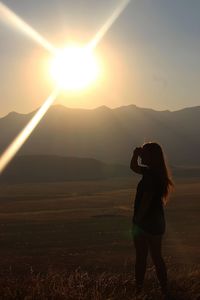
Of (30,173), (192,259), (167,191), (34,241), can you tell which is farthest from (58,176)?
(167,191)

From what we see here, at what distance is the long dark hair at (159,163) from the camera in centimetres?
667

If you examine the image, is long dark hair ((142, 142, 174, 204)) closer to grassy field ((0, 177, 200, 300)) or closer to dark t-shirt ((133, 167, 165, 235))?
dark t-shirt ((133, 167, 165, 235))

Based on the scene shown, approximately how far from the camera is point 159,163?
668 centimetres

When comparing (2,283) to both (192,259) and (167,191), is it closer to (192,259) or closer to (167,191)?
(167,191)

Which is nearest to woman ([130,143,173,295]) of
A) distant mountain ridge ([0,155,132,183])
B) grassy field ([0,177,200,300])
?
grassy field ([0,177,200,300])

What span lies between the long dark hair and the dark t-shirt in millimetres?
58

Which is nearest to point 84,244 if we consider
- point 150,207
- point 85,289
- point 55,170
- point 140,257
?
point 140,257

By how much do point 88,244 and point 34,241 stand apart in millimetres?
2839

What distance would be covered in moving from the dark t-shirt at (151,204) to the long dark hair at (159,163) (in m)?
0.06

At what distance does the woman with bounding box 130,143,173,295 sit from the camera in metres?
6.58

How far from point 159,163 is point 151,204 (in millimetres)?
484

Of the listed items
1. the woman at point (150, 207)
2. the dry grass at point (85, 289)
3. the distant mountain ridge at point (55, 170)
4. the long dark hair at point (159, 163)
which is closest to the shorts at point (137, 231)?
the woman at point (150, 207)

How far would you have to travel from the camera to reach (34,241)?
25.0 m

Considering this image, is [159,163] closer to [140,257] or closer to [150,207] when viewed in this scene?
[150,207]
